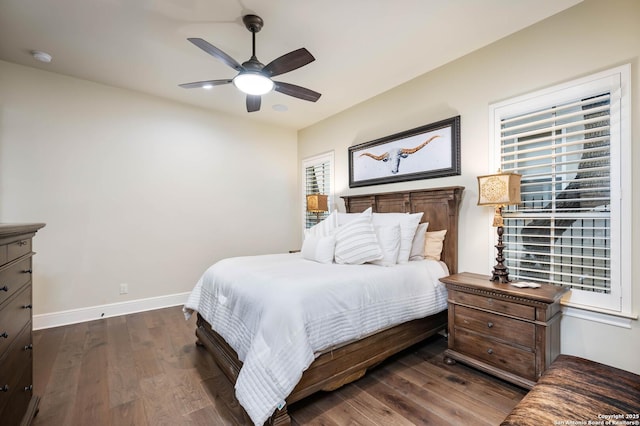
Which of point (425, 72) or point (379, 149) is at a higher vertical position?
point (425, 72)

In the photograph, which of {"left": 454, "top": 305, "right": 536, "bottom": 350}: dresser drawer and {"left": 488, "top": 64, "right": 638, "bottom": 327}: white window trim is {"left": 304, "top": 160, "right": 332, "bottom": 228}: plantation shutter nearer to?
{"left": 454, "top": 305, "right": 536, "bottom": 350}: dresser drawer

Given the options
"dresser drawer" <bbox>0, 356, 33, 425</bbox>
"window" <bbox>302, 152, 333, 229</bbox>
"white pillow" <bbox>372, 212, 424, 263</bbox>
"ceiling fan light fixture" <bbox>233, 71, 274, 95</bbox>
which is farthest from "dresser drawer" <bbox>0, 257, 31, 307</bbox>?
"window" <bbox>302, 152, 333, 229</bbox>

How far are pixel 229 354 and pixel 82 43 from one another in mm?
3112

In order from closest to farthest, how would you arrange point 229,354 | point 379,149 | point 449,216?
point 229,354
point 449,216
point 379,149

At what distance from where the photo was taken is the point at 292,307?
1.73 meters

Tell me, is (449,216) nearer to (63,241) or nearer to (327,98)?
(327,98)

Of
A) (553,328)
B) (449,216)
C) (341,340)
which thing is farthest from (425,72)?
(341,340)

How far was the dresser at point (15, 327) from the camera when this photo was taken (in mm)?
1285

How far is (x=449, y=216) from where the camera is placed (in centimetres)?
293

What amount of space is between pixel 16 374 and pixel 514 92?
3.91 meters

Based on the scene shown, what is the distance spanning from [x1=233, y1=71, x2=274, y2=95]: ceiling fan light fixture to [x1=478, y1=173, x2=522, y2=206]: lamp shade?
6.63ft

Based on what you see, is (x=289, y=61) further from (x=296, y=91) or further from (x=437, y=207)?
(x=437, y=207)

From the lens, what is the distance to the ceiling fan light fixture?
240 centimetres

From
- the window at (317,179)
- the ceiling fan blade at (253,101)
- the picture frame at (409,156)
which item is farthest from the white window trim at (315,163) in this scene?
the ceiling fan blade at (253,101)
